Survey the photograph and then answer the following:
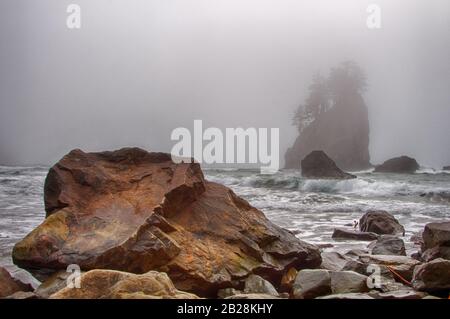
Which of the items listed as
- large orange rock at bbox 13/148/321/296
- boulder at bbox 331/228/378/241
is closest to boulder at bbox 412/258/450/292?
large orange rock at bbox 13/148/321/296

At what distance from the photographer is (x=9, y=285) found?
3885 mm

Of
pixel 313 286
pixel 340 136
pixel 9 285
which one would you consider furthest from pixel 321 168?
pixel 340 136

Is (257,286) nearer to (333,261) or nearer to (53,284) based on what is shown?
(333,261)

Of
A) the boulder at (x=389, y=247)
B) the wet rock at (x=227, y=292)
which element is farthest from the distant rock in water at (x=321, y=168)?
the wet rock at (x=227, y=292)

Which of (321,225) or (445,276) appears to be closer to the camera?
(445,276)

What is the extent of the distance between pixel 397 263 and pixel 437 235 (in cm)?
114

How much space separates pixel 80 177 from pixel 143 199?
3.75ft

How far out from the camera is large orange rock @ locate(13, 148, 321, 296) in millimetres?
4223

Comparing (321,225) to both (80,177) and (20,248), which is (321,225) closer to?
(80,177)

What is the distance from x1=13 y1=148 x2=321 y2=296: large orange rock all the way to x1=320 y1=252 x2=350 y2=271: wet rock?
0.17m

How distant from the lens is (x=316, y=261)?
536cm

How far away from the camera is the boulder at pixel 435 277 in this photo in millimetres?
3943

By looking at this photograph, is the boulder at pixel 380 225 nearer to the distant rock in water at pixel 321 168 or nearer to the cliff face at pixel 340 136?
the distant rock in water at pixel 321 168
